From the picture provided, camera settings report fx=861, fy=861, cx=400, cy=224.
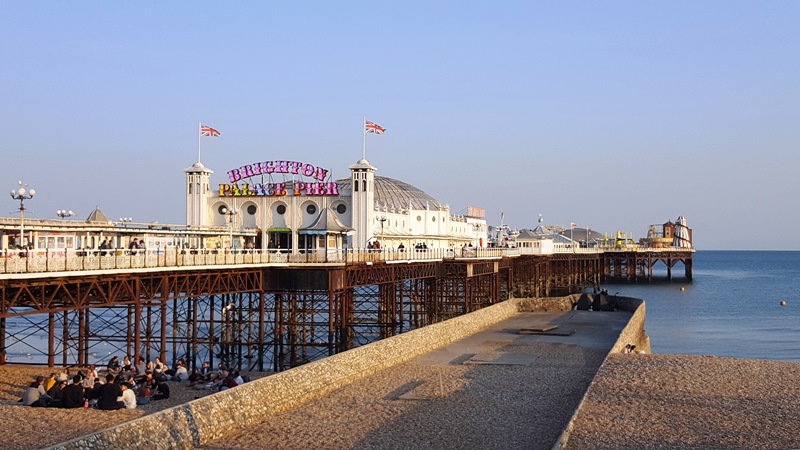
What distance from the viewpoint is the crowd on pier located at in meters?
22.3

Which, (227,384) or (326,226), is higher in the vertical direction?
(326,226)

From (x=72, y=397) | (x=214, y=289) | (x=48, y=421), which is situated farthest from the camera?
(x=214, y=289)

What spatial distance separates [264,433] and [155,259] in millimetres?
13345

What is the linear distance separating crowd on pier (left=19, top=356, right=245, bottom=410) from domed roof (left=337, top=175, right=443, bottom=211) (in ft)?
198

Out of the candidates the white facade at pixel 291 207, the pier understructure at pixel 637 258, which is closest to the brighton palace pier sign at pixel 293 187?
the white facade at pixel 291 207

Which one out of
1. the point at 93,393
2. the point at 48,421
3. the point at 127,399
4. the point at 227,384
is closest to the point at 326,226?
the point at 227,384

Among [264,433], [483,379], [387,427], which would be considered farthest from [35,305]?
[483,379]

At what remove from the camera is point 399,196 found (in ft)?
322

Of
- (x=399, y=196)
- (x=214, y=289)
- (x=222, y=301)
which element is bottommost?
(x=222, y=301)

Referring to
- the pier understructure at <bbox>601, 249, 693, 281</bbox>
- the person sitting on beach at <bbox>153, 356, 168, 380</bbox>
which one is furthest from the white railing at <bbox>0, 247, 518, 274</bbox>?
the pier understructure at <bbox>601, 249, 693, 281</bbox>

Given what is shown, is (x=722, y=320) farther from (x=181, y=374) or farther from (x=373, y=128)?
(x=181, y=374)

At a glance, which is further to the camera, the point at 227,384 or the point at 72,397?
the point at 227,384

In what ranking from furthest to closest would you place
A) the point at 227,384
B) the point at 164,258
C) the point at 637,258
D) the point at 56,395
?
the point at 637,258 < the point at 164,258 < the point at 227,384 < the point at 56,395

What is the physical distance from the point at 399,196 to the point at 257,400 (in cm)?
7618
